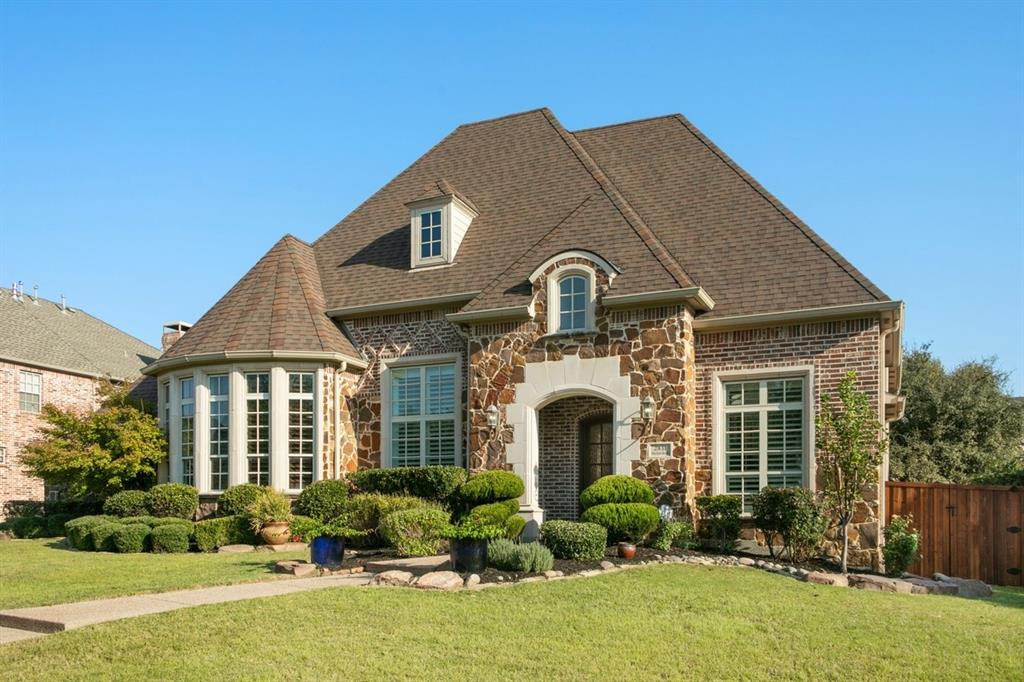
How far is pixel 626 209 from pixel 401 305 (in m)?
5.04

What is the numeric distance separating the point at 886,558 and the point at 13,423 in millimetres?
26245

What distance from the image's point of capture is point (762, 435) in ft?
53.6

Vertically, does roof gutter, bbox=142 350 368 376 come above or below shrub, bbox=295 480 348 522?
above

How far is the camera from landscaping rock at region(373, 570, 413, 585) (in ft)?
36.9

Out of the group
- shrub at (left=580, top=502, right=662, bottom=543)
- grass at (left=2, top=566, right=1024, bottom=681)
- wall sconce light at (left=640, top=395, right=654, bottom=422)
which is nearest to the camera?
grass at (left=2, top=566, right=1024, bottom=681)

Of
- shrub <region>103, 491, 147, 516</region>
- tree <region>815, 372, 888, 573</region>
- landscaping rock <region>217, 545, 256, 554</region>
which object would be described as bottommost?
landscaping rock <region>217, 545, 256, 554</region>

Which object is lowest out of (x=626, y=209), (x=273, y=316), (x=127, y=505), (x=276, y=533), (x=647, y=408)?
(x=276, y=533)

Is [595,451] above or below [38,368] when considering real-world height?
below

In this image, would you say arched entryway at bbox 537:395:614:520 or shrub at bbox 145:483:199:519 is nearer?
shrub at bbox 145:483:199:519

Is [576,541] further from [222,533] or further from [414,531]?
[222,533]

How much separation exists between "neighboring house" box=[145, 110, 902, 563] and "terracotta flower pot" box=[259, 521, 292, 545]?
1.70 metres

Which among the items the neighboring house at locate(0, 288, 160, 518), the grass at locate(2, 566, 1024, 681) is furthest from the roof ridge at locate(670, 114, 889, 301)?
the neighboring house at locate(0, 288, 160, 518)

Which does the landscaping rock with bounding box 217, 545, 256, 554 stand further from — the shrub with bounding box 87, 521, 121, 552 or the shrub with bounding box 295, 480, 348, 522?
the shrub with bounding box 87, 521, 121, 552

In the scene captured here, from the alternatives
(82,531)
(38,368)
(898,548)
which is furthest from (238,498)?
(38,368)
